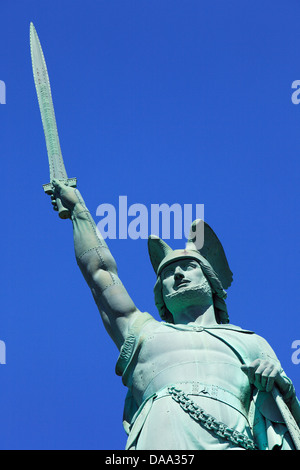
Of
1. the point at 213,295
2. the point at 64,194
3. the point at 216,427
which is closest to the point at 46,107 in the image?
the point at 64,194

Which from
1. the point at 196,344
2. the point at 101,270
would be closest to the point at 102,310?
the point at 101,270

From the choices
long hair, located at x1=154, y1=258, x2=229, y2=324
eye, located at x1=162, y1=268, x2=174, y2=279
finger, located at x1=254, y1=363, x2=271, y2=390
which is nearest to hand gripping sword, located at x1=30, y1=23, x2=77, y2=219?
A: eye, located at x1=162, y1=268, x2=174, y2=279

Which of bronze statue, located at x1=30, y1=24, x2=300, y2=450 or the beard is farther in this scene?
the beard

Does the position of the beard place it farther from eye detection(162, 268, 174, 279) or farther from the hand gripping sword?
the hand gripping sword

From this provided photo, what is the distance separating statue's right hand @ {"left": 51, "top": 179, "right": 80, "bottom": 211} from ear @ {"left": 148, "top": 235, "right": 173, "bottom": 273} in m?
1.38

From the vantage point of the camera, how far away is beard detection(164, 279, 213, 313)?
1808 centimetres

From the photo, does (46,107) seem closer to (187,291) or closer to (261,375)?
(187,291)

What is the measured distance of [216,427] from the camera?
1558cm

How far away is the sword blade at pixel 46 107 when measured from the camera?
19750 millimetres

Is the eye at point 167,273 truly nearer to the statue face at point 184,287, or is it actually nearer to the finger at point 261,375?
the statue face at point 184,287

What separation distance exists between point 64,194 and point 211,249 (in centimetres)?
256

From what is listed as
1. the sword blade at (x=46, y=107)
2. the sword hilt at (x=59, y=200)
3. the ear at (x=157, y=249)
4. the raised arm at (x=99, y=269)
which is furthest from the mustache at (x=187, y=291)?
the sword blade at (x=46, y=107)

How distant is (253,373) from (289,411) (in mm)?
750
